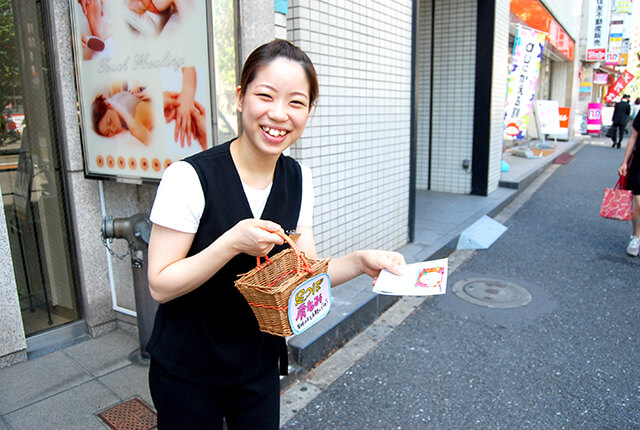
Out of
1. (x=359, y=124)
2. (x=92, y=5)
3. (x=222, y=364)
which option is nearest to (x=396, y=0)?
(x=359, y=124)

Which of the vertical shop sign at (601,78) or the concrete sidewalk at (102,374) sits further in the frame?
the vertical shop sign at (601,78)

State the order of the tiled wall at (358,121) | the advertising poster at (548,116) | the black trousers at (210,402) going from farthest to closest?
the advertising poster at (548,116) < the tiled wall at (358,121) < the black trousers at (210,402)

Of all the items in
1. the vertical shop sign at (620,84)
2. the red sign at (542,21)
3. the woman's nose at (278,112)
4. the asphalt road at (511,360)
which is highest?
the red sign at (542,21)

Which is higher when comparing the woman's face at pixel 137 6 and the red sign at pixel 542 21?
the red sign at pixel 542 21

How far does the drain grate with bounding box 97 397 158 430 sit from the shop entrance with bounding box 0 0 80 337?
1.05 m

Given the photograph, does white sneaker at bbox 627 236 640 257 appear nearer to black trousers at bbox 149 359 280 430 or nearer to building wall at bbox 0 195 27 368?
black trousers at bbox 149 359 280 430

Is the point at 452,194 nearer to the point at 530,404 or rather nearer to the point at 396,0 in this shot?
the point at 396,0

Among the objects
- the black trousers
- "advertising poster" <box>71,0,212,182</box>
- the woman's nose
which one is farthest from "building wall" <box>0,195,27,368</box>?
the woman's nose

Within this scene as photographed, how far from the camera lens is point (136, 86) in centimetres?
296

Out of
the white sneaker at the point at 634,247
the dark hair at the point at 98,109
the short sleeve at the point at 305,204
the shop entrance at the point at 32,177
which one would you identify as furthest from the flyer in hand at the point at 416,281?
the white sneaker at the point at 634,247

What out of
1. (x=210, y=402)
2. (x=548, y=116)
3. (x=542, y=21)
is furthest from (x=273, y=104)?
(x=548, y=116)

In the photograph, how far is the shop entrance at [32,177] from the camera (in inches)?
125

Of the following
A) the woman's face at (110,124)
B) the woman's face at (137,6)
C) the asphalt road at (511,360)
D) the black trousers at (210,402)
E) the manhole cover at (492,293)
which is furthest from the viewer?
the manhole cover at (492,293)

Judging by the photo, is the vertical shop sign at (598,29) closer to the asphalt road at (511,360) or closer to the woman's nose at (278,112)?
the asphalt road at (511,360)
